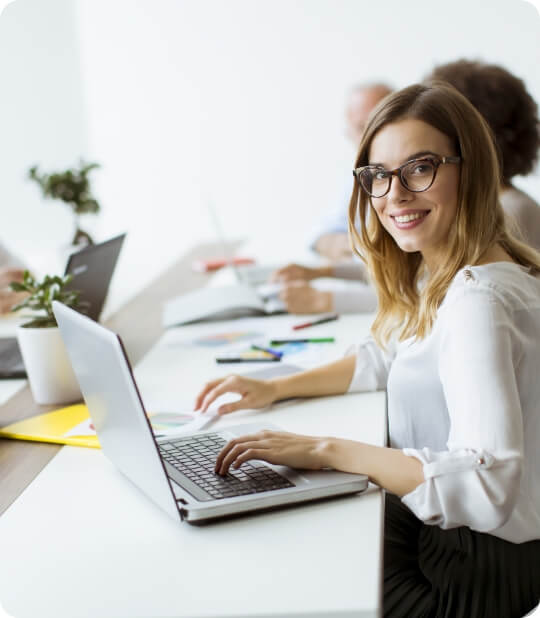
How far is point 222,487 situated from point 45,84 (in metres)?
5.53

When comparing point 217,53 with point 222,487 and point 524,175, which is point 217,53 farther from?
point 222,487

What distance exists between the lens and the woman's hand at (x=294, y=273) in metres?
2.64

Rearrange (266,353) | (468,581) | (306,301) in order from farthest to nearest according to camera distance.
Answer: (306,301) < (266,353) < (468,581)

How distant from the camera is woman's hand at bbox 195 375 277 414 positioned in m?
1.54

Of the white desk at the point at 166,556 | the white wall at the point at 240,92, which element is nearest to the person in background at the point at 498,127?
the white desk at the point at 166,556

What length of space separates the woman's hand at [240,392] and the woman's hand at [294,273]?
109cm

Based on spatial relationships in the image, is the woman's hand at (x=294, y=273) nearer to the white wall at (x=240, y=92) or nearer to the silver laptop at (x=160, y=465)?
the silver laptop at (x=160, y=465)

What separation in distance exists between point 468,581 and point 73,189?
1.71m

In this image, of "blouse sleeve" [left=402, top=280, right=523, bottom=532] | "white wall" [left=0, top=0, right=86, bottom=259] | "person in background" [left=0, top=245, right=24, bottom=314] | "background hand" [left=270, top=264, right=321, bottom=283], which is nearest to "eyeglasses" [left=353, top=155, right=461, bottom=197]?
"blouse sleeve" [left=402, top=280, right=523, bottom=532]

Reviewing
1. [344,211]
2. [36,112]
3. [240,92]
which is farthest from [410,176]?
[36,112]

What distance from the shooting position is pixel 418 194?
1.35 meters

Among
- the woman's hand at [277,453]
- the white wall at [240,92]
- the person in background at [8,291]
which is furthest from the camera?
the white wall at [240,92]

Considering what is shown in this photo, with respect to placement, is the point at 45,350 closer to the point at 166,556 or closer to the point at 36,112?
the point at 166,556

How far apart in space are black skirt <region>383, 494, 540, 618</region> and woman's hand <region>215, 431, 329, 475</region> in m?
0.32
